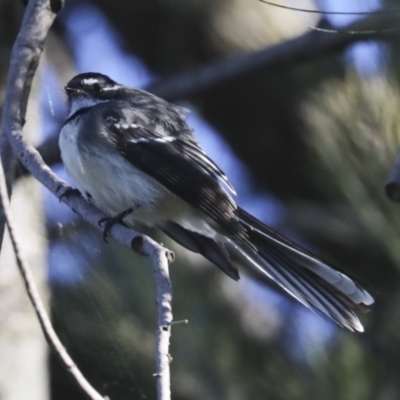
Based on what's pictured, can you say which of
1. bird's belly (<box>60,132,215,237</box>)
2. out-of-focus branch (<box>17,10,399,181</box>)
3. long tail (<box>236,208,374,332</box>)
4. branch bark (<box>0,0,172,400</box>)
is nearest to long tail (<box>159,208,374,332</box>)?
long tail (<box>236,208,374,332</box>)

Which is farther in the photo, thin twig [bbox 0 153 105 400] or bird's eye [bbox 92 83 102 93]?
bird's eye [bbox 92 83 102 93]

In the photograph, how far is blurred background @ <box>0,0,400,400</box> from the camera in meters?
2.08

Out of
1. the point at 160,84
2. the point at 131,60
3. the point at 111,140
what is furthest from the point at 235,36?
the point at 111,140

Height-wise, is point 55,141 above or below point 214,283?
above

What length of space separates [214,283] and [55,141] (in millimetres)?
686

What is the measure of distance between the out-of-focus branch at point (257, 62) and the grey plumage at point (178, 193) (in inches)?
17.8

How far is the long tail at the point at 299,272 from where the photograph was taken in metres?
Result: 1.83

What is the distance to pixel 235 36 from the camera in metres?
3.33

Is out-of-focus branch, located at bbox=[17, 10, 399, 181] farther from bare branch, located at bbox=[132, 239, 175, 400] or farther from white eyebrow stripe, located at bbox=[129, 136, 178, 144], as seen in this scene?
bare branch, located at bbox=[132, 239, 175, 400]

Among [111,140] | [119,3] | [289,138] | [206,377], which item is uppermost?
[119,3]

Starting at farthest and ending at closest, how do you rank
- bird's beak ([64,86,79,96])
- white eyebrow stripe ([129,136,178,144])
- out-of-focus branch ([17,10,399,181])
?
1. out-of-focus branch ([17,10,399,181])
2. bird's beak ([64,86,79,96])
3. white eyebrow stripe ([129,136,178,144])

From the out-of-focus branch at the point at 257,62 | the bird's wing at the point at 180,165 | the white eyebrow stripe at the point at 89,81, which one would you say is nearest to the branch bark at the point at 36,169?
the bird's wing at the point at 180,165

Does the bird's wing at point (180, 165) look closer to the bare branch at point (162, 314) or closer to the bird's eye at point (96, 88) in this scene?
the bird's eye at point (96, 88)

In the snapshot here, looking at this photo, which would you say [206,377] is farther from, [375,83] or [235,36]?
[235,36]
